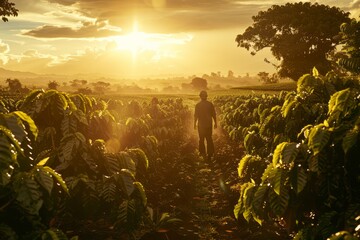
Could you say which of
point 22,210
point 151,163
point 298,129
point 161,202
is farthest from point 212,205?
point 22,210

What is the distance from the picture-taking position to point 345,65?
4.16 metres

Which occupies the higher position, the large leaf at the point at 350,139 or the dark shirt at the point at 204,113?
the large leaf at the point at 350,139

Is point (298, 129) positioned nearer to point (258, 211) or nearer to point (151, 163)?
point (258, 211)

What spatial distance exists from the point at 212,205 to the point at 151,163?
1.44m

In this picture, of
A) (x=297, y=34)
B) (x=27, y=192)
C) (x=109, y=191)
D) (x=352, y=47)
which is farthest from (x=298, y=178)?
(x=297, y=34)

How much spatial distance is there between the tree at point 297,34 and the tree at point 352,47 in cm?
3457

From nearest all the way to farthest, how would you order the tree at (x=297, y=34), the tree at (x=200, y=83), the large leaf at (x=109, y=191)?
the large leaf at (x=109, y=191), the tree at (x=297, y=34), the tree at (x=200, y=83)

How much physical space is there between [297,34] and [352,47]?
3651 centimetres

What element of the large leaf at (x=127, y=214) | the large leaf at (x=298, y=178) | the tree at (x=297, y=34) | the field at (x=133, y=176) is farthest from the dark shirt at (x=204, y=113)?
the tree at (x=297, y=34)

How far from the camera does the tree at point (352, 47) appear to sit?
4137mm

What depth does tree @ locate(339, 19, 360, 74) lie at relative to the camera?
414cm

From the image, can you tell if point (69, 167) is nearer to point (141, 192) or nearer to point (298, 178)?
point (141, 192)

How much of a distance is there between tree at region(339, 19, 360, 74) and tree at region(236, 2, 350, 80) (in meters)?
34.6

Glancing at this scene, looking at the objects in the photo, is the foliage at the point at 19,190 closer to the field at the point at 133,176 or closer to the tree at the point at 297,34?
the field at the point at 133,176
